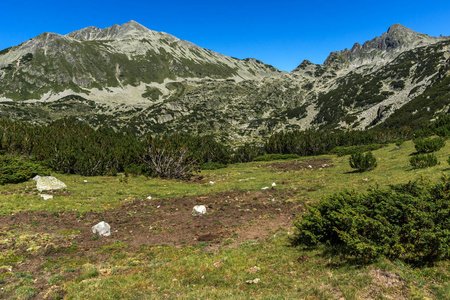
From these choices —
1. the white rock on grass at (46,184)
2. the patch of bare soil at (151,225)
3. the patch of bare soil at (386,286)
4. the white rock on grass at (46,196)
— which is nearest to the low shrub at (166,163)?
the white rock on grass at (46,184)

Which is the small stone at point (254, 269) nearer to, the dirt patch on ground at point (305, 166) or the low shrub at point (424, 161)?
the low shrub at point (424, 161)

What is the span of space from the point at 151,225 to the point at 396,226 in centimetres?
1127

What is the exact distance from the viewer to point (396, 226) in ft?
21.2

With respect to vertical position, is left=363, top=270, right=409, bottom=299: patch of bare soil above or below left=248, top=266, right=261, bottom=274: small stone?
above

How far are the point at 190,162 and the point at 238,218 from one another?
18.6 meters

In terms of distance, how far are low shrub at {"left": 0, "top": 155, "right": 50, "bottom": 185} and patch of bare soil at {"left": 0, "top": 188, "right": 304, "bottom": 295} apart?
28.6 ft

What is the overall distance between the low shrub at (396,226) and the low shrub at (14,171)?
76.9ft

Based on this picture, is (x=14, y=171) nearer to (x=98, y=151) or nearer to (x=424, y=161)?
(x=98, y=151)

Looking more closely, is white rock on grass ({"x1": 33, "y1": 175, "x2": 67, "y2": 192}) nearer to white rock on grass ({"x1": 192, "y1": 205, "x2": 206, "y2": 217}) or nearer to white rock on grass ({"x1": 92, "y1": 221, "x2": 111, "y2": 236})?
white rock on grass ({"x1": 92, "y1": 221, "x2": 111, "y2": 236})

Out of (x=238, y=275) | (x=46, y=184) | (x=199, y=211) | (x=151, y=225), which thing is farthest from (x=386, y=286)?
(x=46, y=184)

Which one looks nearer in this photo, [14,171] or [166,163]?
[14,171]

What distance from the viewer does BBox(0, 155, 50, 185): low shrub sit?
1938 cm

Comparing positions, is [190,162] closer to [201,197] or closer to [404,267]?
[201,197]

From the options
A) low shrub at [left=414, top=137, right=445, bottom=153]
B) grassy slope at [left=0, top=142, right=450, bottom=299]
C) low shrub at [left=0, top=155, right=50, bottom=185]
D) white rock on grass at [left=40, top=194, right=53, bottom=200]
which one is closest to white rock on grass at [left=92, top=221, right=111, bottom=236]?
grassy slope at [left=0, top=142, right=450, bottom=299]
